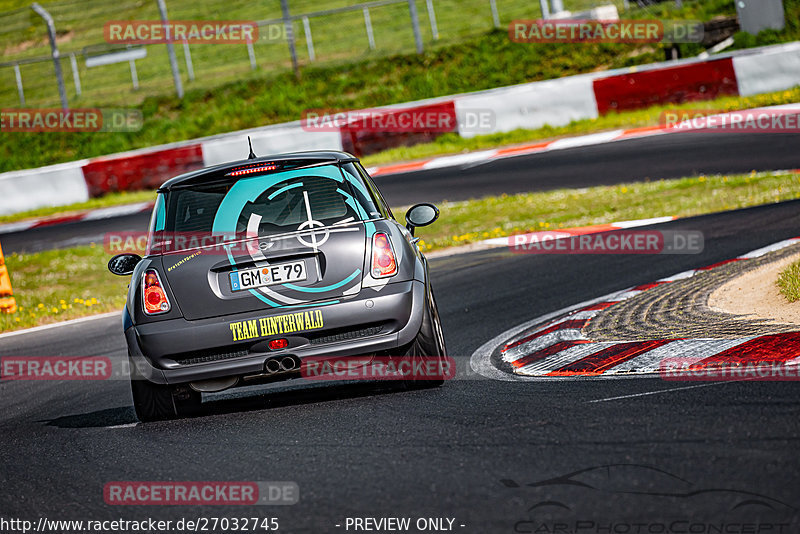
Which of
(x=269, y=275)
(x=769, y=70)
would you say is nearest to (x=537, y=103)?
(x=769, y=70)

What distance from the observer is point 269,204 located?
6480mm

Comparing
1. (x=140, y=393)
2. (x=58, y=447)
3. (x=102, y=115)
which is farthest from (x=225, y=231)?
(x=102, y=115)

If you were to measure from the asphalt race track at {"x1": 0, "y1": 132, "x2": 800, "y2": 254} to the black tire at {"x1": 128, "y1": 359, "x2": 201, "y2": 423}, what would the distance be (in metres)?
10.9

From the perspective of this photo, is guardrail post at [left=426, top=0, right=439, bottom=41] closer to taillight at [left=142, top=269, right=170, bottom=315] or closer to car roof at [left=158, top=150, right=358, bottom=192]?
car roof at [left=158, top=150, right=358, bottom=192]

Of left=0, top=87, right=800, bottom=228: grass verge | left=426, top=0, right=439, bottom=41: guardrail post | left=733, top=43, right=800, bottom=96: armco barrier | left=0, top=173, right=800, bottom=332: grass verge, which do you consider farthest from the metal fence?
left=0, top=173, right=800, bottom=332: grass verge

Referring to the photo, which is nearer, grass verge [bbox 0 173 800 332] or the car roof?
the car roof

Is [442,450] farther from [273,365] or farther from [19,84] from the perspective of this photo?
[19,84]

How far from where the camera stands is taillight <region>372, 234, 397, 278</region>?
245 inches

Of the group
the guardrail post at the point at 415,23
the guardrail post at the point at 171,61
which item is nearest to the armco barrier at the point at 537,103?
the guardrail post at the point at 415,23

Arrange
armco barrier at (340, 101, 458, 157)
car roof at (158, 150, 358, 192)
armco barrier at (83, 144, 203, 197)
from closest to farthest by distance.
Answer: car roof at (158, 150, 358, 192) → armco barrier at (340, 101, 458, 157) → armco barrier at (83, 144, 203, 197)

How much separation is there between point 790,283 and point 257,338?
3.59 meters

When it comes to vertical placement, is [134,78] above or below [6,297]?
above

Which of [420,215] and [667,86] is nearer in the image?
[420,215]

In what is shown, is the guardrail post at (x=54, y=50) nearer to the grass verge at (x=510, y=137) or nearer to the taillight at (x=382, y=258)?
the grass verge at (x=510, y=137)
